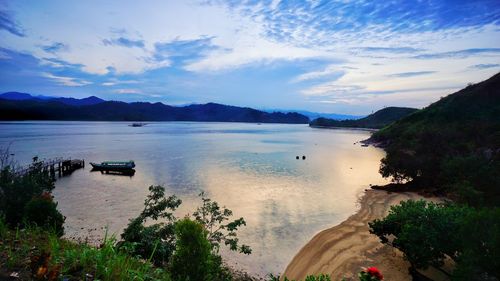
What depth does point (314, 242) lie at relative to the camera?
2455cm

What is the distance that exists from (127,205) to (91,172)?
28443 mm

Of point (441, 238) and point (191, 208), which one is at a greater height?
point (441, 238)

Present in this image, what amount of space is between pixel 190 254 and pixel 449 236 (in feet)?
47.6

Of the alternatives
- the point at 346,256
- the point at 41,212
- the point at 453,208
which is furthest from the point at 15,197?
the point at 453,208

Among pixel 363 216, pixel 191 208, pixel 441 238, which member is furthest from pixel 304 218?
pixel 441 238

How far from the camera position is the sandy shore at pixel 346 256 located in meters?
19.3

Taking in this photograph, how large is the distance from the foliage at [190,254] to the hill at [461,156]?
25004mm

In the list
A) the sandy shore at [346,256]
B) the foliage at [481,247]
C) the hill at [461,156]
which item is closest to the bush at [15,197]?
Result: the sandy shore at [346,256]

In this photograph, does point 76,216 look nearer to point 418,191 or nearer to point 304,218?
point 304,218

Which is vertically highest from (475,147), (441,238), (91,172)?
(475,147)

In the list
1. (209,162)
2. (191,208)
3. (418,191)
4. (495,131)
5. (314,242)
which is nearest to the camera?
(314,242)

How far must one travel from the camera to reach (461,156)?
116ft

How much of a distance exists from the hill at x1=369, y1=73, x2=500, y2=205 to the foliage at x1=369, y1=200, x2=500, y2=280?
9863 millimetres

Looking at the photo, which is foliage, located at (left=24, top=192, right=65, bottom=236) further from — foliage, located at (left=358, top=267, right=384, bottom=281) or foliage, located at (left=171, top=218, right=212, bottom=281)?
foliage, located at (left=358, top=267, right=384, bottom=281)
